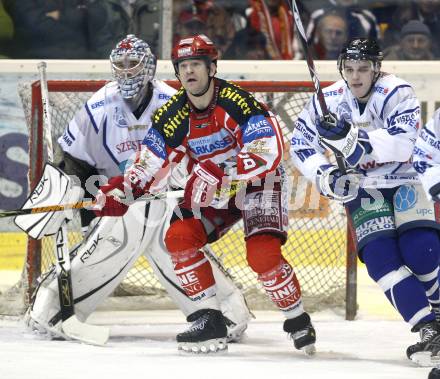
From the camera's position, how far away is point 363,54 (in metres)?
4.52

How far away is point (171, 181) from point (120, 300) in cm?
113

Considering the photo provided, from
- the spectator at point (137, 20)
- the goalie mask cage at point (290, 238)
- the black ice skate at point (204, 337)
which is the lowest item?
the black ice skate at point (204, 337)

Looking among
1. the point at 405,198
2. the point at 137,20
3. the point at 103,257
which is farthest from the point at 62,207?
the point at 137,20

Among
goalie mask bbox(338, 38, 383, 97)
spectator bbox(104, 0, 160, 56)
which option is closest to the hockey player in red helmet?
goalie mask bbox(338, 38, 383, 97)

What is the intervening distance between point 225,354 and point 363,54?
1.20 metres

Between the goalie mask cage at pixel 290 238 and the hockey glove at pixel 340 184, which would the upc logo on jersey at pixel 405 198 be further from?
the goalie mask cage at pixel 290 238

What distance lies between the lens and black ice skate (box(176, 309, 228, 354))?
180 inches

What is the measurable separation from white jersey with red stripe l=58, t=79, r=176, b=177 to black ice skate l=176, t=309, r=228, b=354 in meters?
0.97

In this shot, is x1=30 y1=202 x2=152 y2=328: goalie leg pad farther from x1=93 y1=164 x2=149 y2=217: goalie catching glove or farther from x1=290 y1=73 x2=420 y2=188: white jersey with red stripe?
x1=290 y1=73 x2=420 y2=188: white jersey with red stripe

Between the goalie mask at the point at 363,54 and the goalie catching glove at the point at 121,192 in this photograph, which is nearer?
the goalie mask at the point at 363,54

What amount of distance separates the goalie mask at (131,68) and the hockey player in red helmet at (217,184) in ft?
1.79

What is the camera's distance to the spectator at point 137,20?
682 cm

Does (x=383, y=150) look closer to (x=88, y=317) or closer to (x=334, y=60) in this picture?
(x=88, y=317)

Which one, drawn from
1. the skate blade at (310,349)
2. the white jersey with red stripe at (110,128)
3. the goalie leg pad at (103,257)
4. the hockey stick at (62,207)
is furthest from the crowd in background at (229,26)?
the skate blade at (310,349)
